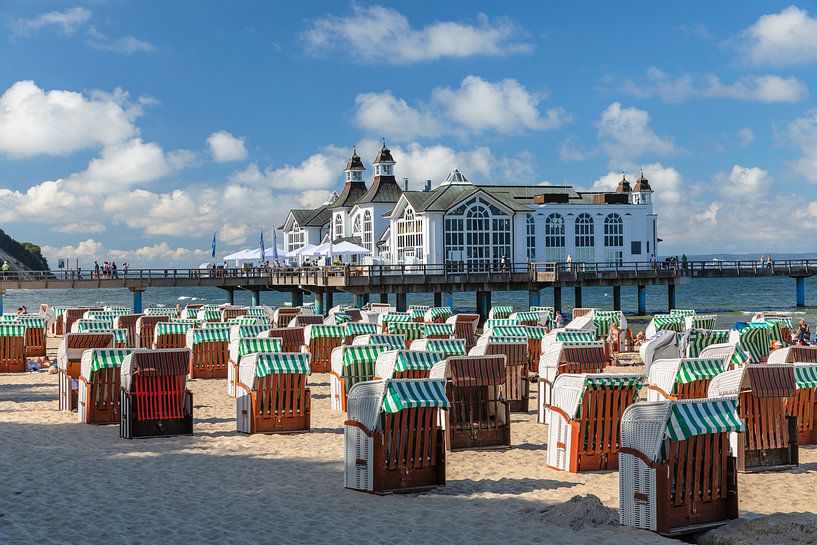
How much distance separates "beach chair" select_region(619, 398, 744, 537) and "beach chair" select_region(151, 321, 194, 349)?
54.3 feet

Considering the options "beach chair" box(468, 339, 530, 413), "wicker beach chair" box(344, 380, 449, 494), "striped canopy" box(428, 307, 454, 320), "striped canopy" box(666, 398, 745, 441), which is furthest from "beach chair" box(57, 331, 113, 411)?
"striped canopy" box(428, 307, 454, 320)

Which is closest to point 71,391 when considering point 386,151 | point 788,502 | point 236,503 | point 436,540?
point 236,503

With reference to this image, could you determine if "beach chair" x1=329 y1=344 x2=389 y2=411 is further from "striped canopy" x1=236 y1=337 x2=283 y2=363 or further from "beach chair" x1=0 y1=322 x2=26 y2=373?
"beach chair" x1=0 y1=322 x2=26 y2=373

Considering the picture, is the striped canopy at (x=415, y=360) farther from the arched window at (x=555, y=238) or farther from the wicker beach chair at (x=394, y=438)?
the arched window at (x=555, y=238)

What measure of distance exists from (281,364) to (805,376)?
7.30m

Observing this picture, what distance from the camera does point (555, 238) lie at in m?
63.8

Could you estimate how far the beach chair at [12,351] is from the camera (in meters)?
24.0

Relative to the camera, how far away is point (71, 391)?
53.8 ft

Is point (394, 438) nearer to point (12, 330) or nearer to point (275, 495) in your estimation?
point (275, 495)

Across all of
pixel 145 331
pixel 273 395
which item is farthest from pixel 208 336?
pixel 273 395

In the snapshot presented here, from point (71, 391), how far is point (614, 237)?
52.4 meters

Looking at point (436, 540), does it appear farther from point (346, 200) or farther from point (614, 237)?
point (346, 200)

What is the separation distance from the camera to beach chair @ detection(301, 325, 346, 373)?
74.2 ft

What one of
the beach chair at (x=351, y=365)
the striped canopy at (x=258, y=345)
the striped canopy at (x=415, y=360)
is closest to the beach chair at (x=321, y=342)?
the striped canopy at (x=258, y=345)
